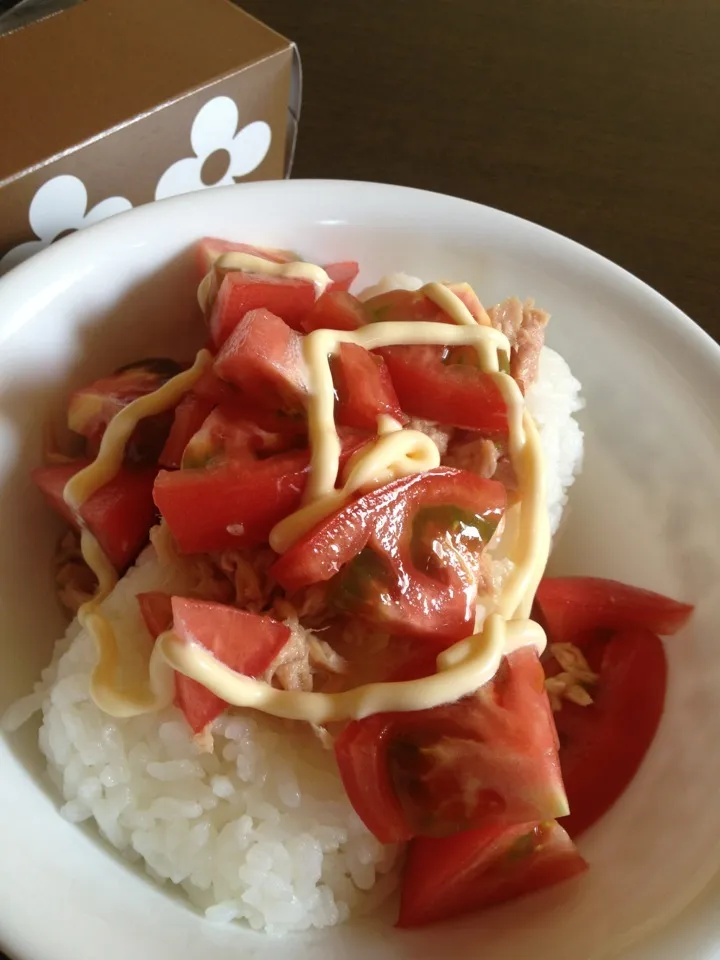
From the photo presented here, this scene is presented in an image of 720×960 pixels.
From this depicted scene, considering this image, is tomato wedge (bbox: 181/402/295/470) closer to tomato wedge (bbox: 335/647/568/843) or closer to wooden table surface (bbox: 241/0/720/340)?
tomato wedge (bbox: 335/647/568/843)

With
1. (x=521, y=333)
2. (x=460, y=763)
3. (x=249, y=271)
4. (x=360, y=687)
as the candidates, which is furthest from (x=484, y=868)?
(x=249, y=271)

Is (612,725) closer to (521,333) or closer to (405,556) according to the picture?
(405,556)

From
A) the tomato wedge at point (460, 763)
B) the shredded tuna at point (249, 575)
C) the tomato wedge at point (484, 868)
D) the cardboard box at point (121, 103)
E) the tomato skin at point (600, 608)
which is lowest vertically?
the tomato wedge at point (484, 868)

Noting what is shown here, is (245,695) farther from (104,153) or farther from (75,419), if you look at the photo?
(104,153)

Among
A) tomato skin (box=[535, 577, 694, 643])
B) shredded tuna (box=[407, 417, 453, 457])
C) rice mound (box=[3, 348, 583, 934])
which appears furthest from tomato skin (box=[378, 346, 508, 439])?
rice mound (box=[3, 348, 583, 934])

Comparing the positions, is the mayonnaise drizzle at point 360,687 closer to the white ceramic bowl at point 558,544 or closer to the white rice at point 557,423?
the white ceramic bowl at point 558,544

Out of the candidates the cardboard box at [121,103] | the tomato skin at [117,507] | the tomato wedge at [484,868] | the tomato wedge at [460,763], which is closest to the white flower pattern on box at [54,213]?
the cardboard box at [121,103]
